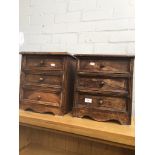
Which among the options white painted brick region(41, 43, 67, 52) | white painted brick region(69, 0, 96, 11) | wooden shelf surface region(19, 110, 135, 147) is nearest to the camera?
wooden shelf surface region(19, 110, 135, 147)

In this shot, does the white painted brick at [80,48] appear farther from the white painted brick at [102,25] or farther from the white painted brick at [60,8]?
the white painted brick at [60,8]

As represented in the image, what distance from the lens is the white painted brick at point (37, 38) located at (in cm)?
140

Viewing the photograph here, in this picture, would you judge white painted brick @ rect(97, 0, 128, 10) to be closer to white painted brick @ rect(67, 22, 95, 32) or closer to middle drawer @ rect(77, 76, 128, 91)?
white painted brick @ rect(67, 22, 95, 32)

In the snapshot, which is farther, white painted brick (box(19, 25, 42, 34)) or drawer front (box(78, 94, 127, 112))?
white painted brick (box(19, 25, 42, 34))

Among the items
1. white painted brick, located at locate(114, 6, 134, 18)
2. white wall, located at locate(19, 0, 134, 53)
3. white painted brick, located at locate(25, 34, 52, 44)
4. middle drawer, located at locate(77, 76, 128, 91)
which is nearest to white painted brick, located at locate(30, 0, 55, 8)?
white wall, located at locate(19, 0, 134, 53)

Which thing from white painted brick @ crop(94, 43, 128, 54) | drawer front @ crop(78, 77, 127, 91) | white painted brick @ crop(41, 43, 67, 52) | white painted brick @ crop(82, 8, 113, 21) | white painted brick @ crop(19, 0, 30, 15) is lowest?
drawer front @ crop(78, 77, 127, 91)

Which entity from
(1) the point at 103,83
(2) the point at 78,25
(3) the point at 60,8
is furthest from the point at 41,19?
(1) the point at 103,83

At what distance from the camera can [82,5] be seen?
4.18 feet

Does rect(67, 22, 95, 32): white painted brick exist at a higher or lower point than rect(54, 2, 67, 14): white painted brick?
lower

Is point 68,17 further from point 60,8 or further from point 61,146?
point 61,146

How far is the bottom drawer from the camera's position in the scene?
2.87ft

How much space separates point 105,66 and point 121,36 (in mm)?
358
